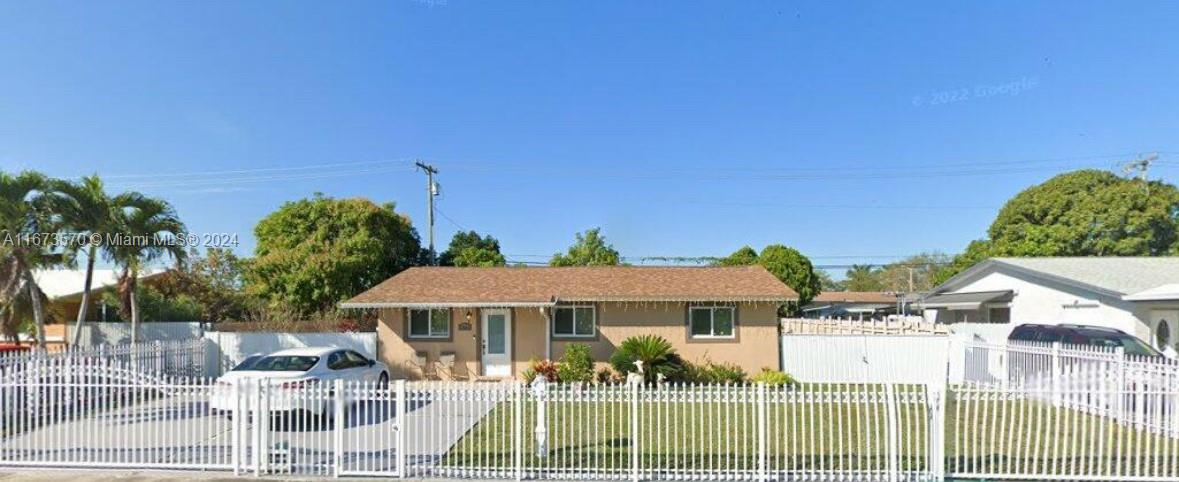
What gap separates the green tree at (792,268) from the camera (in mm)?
33969

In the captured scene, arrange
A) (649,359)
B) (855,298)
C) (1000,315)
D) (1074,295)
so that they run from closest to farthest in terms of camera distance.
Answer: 1. (649,359)
2. (1074,295)
3. (1000,315)
4. (855,298)

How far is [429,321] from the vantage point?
1842 centimetres

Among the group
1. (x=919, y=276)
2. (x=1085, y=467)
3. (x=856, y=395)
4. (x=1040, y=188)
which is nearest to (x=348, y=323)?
(x=856, y=395)

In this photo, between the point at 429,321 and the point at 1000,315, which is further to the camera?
the point at 1000,315

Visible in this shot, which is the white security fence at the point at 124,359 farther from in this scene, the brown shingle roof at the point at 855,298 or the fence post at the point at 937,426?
the brown shingle roof at the point at 855,298

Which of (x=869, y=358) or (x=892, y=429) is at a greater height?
(x=892, y=429)

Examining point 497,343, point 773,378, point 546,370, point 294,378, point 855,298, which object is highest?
point 294,378

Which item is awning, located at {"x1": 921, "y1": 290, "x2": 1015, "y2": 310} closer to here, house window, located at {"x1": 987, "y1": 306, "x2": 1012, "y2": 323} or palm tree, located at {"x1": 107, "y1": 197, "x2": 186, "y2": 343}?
house window, located at {"x1": 987, "y1": 306, "x2": 1012, "y2": 323}

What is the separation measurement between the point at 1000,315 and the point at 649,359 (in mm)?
16736

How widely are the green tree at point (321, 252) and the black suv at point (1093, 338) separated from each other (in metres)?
22.6

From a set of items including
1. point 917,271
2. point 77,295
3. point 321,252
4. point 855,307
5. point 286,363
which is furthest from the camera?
point 917,271

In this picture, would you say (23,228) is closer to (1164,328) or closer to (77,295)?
(77,295)

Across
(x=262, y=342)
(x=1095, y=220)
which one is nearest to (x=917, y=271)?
(x=1095, y=220)

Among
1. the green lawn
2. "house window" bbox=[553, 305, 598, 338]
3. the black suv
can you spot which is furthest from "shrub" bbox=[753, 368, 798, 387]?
the green lawn
